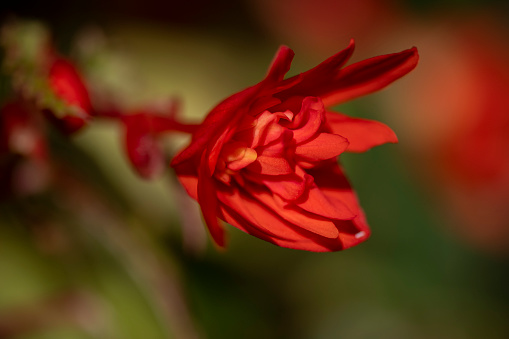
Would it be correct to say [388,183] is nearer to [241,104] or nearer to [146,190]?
[146,190]

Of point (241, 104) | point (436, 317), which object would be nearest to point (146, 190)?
point (241, 104)

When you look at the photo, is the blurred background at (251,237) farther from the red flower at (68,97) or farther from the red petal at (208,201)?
the red petal at (208,201)

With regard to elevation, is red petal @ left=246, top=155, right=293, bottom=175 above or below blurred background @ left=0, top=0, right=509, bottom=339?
above

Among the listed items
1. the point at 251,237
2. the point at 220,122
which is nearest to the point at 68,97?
the point at 220,122

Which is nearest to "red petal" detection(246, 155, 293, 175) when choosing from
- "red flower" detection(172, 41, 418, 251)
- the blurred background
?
"red flower" detection(172, 41, 418, 251)

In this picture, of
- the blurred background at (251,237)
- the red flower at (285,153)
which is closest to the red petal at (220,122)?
the red flower at (285,153)

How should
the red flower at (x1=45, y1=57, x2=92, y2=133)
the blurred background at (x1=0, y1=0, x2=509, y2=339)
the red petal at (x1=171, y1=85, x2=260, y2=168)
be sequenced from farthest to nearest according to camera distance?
the blurred background at (x1=0, y1=0, x2=509, y2=339)
the red flower at (x1=45, y1=57, x2=92, y2=133)
the red petal at (x1=171, y1=85, x2=260, y2=168)

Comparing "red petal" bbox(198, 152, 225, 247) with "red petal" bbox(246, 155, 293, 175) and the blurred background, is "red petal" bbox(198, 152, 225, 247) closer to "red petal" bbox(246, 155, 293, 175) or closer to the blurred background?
"red petal" bbox(246, 155, 293, 175)
